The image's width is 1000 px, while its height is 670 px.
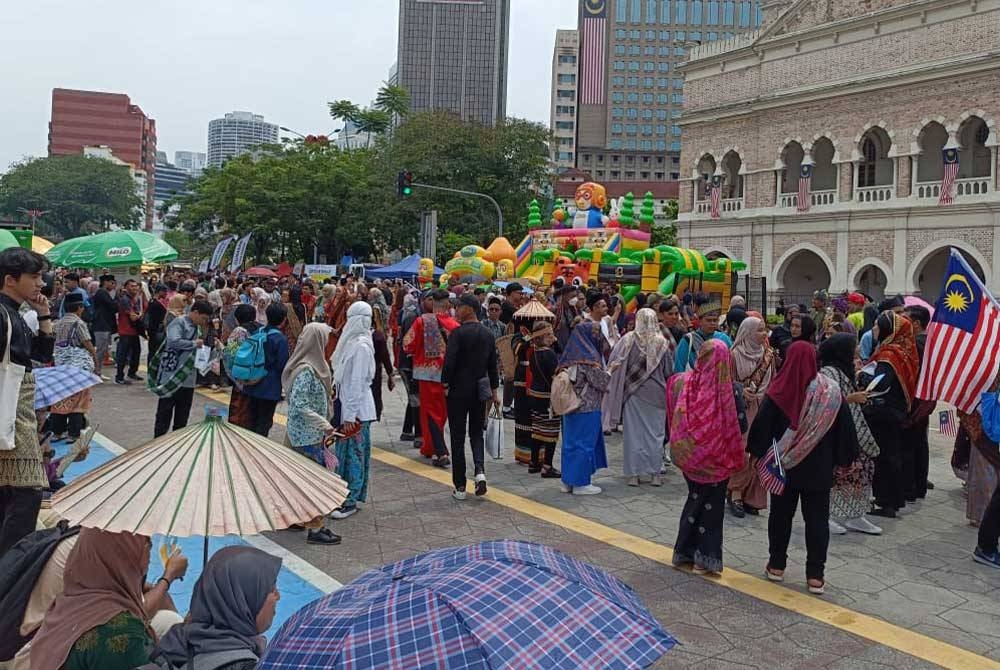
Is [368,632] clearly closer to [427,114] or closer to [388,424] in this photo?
[388,424]

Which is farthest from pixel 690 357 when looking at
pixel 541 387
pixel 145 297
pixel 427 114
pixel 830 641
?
pixel 427 114

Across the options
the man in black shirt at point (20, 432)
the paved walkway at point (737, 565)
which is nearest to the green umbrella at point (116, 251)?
the paved walkway at point (737, 565)

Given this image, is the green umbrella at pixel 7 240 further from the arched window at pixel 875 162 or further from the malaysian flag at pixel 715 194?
the malaysian flag at pixel 715 194

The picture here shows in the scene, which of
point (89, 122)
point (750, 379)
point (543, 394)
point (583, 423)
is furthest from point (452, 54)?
point (750, 379)

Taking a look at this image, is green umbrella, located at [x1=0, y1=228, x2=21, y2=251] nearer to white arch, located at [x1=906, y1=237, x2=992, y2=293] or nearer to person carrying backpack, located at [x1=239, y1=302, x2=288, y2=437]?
person carrying backpack, located at [x1=239, y1=302, x2=288, y2=437]

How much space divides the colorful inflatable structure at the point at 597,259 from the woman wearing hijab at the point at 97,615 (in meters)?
13.2

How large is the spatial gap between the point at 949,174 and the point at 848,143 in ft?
12.1

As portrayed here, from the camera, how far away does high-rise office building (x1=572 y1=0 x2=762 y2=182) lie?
108688 millimetres

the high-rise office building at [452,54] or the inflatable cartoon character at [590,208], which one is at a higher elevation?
the high-rise office building at [452,54]

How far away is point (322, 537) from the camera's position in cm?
624

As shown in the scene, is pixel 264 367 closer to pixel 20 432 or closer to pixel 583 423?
pixel 20 432

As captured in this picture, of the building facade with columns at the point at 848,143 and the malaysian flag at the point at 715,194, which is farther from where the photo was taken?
the malaysian flag at the point at 715,194

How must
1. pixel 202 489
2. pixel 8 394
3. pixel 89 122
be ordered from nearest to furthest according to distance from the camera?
pixel 202 489 → pixel 8 394 → pixel 89 122

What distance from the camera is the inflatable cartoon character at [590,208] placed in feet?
80.6
